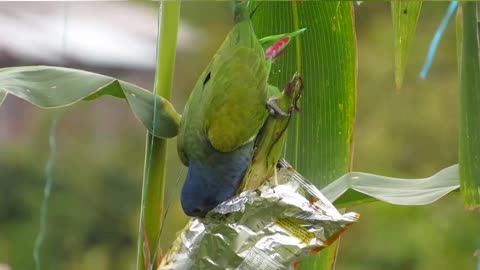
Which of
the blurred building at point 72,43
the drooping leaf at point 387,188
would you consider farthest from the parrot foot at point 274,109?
the blurred building at point 72,43

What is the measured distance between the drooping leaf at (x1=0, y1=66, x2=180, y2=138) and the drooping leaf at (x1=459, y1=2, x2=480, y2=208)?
24cm

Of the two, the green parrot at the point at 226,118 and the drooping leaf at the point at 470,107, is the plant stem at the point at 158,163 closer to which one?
the green parrot at the point at 226,118

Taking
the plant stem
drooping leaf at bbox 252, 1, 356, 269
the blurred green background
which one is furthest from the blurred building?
the plant stem

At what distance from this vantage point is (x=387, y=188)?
0.71 m

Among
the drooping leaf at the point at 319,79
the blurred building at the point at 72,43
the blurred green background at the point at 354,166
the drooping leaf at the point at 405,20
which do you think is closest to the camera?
the drooping leaf at the point at 405,20

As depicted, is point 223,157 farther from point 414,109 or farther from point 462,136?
point 414,109

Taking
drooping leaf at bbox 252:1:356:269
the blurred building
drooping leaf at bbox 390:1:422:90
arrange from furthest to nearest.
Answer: the blurred building, drooping leaf at bbox 252:1:356:269, drooping leaf at bbox 390:1:422:90

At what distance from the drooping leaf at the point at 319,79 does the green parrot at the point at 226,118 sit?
0.11 metres

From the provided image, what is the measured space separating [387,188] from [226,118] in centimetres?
18

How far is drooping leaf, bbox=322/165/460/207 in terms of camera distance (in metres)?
0.68

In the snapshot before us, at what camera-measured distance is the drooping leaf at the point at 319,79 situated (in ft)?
2.51

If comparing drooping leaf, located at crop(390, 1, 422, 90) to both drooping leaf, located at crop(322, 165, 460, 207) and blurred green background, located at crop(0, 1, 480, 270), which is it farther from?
blurred green background, located at crop(0, 1, 480, 270)

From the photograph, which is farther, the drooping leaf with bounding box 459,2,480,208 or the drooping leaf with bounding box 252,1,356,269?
the drooping leaf with bounding box 252,1,356,269

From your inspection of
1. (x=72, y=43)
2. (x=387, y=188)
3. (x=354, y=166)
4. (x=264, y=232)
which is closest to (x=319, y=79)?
(x=387, y=188)
